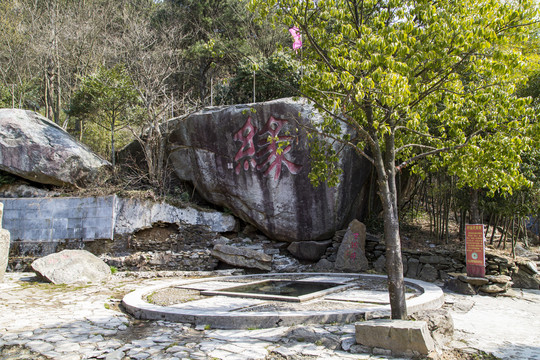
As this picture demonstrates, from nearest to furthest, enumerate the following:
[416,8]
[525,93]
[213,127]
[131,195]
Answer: [416,8]
[525,93]
[131,195]
[213,127]

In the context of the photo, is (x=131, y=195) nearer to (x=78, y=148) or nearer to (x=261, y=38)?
(x=78, y=148)

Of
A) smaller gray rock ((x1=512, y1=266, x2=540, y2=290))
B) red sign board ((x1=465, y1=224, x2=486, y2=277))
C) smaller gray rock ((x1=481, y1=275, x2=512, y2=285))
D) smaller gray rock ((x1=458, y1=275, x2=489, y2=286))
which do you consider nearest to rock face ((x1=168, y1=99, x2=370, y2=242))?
red sign board ((x1=465, y1=224, x2=486, y2=277))

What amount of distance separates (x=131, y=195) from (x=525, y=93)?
1056 centimetres

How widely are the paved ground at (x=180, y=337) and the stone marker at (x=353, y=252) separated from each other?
3.61m

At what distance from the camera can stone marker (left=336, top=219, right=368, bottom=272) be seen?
9.65m

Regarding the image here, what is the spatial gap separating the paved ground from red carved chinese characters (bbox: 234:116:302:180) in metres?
5.84

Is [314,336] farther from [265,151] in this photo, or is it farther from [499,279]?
[265,151]

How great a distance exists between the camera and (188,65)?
1756cm

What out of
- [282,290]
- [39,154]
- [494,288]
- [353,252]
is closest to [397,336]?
[282,290]

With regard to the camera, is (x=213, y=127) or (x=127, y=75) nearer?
(x=213, y=127)

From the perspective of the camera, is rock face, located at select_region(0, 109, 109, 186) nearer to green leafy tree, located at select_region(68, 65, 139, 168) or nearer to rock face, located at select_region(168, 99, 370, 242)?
green leafy tree, located at select_region(68, 65, 139, 168)

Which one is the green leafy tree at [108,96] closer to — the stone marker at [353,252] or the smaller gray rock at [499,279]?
the stone marker at [353,252]

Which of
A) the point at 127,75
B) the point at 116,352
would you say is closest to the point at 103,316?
the point at 116,352

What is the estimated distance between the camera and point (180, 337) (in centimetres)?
423
